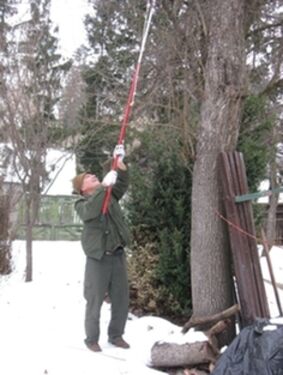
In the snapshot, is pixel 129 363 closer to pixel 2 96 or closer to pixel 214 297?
pixel 214 297

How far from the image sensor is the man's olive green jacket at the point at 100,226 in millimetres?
4777

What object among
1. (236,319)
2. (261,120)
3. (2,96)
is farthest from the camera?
(2,96)

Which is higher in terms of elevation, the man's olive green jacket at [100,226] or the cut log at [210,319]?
the man's olive green jacket at [100,226]

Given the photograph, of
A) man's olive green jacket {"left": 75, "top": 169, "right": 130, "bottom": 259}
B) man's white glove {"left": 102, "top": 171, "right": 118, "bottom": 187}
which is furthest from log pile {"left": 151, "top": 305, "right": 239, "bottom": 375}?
man's white glove {"left": 102, "top": 171, "right": 118, "bottom": 187}

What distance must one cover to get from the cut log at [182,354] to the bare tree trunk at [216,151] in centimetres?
66

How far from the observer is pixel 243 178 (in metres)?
5.07

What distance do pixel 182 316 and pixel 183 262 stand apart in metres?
0.62

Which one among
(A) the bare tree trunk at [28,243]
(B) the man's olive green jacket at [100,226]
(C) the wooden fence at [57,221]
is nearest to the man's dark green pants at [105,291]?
(B) the man's olive green jacket at [100,226]

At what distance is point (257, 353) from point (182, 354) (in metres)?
1.07

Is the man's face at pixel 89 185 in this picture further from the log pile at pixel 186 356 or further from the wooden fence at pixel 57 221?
the wooden fence at pixel 57 221

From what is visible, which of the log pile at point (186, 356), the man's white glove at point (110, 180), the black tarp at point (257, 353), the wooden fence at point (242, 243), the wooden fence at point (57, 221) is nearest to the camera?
the black tarp at point (257, 353)

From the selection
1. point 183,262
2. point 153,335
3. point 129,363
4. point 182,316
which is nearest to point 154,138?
point 183,262

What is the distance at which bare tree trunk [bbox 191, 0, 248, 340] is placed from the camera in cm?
507

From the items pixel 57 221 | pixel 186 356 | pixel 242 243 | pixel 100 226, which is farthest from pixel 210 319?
pixel 57 221
